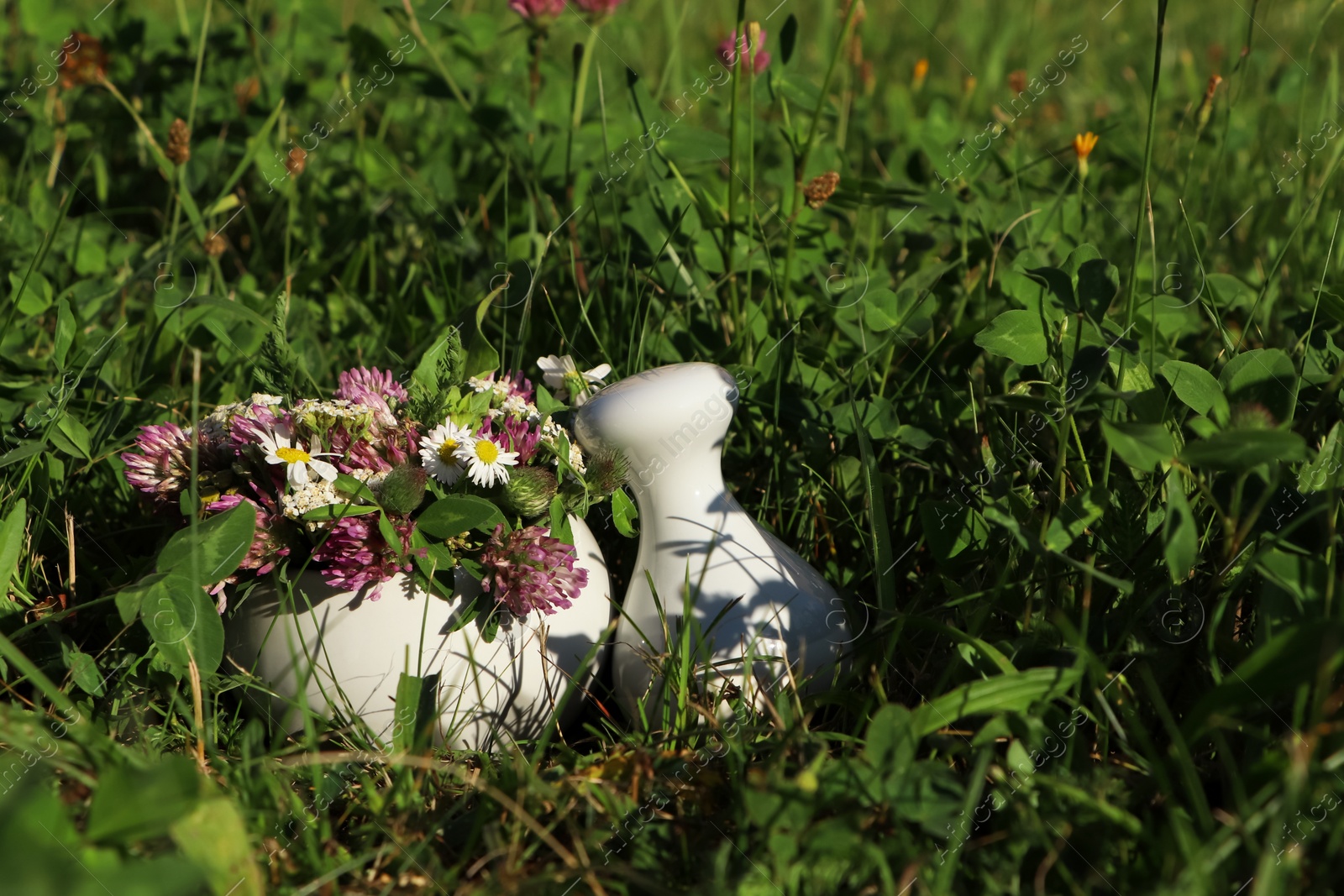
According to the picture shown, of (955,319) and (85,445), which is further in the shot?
(955,319)

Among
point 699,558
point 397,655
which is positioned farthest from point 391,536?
Result: point 699,558

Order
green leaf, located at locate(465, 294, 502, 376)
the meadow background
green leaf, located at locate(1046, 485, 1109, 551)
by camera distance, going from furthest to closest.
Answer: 1. green leaf, located at locate(465, 294, 502, 376)
2. green leaf, located at locate(1046, 485, 1109, 551)
3. the meadow background

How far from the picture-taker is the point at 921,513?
1.49 metres

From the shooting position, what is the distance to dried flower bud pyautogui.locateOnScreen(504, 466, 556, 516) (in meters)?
1.38

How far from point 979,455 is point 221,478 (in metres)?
1.07

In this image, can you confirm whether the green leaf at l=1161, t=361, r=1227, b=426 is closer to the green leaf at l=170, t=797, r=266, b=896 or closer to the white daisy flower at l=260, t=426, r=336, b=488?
the white daisy flower at l=260, t=426, r=336, b=488

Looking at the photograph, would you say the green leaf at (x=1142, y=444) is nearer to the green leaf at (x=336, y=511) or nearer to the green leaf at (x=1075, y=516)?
the green leaf at (x=1075, y=516)

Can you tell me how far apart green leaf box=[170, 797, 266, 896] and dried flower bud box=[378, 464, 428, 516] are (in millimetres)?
390

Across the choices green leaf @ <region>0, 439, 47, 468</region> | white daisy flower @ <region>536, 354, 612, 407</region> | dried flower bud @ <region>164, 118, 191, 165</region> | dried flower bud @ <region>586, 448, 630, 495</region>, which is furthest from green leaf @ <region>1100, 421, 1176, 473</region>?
dried flower bud @ <region>164, 118, 191, 165</region>

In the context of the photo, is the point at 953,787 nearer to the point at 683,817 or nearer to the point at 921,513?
the point at 683,817

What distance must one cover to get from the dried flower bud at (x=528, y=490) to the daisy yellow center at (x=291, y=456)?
0.24 metres

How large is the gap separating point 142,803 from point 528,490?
0.57m

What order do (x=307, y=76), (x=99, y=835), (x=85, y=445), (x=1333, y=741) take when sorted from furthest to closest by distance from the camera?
(x=307, y=76)
(x=85, y=445)
(x=1333, y=741)
(x=99, y=835)

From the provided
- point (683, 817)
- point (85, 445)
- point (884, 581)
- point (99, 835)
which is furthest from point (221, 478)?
point (884, 581)
